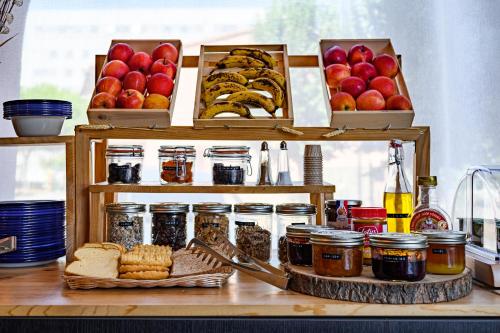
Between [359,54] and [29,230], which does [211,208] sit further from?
[359,54]

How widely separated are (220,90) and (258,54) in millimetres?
214

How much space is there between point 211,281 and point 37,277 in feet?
1.85

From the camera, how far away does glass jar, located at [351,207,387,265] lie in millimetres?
1976

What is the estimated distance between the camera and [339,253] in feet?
5.88

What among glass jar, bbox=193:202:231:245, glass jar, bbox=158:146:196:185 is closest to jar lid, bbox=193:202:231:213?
glass jar, bbox=193:202:231:245

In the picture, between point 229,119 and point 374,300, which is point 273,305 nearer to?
point 374,300

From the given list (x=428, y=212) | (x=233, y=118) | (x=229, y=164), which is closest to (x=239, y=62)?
(x=233, y=118)

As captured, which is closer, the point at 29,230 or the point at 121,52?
the point at 29,230

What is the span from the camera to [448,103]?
3613 millimetres

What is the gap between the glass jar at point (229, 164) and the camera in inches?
89.2

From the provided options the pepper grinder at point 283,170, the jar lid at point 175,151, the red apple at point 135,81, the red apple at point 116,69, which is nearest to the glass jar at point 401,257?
the pepper grinder at point 283,170

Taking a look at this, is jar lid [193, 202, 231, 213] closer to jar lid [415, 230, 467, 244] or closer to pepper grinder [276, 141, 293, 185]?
pepper grinder [276, 141, 293, 185]

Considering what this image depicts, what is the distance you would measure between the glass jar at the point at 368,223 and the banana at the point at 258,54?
713mm

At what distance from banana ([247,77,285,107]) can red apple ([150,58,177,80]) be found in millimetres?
277
